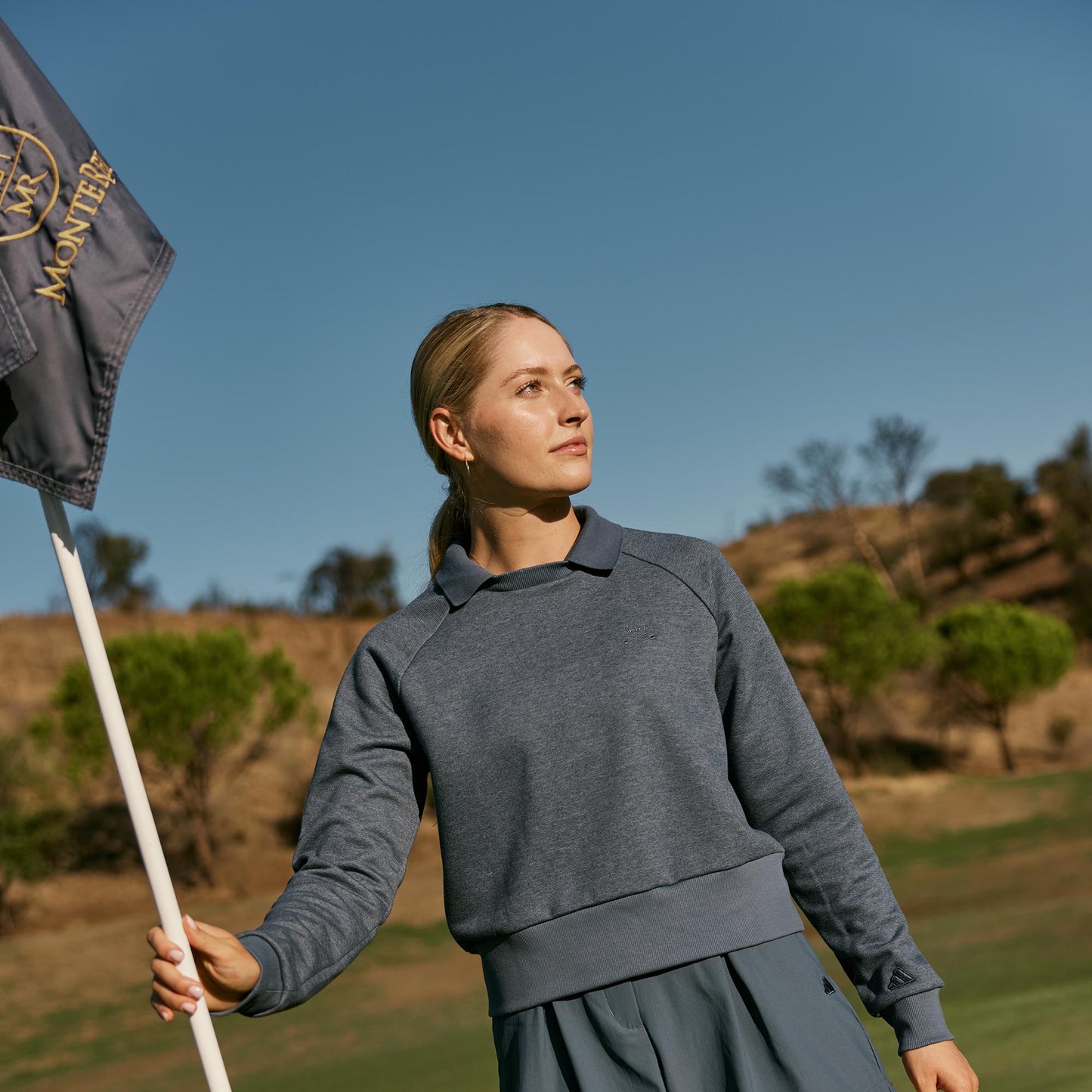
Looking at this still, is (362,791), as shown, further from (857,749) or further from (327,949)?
(857,749)

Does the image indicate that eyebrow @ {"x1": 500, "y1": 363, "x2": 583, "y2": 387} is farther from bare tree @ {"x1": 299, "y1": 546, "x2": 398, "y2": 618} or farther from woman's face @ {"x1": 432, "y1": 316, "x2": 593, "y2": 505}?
bare tree @ {"x1": 299, "y1": 546, "x2": 398, "y2": 618}

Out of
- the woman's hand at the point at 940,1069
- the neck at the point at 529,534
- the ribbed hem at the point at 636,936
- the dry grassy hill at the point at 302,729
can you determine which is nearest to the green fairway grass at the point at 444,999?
the dry grassy hill at the point at 302,729

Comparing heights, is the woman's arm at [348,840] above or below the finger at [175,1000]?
above

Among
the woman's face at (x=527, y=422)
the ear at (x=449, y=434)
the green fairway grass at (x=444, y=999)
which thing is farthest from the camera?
the green fairway grass at (x=444, y=999)

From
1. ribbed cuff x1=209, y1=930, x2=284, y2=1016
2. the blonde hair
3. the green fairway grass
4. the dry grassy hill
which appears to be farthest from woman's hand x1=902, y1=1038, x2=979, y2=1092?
the dry grassy hill

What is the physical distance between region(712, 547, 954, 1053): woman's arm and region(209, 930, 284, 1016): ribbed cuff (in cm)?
79

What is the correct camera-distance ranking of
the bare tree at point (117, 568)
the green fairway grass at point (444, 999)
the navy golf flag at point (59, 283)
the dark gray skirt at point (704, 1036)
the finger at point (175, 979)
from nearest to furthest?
the finger at point (175, 979)
the dark gray skirt at point (704, 1036)
the navy golf flag at point (59, 283)
the green fairway grass at point (444, 999)
the bare tree at point (117, 568)

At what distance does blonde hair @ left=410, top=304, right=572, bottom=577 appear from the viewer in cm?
227

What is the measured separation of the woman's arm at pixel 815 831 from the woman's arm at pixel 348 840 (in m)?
0.56

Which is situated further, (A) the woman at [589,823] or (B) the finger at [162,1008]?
(A) the woman at [589,823]

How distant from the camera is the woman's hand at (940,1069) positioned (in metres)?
1.89

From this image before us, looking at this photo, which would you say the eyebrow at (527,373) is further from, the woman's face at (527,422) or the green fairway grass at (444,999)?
the green fairway grass at (444,999)

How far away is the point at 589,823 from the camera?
1.85 m

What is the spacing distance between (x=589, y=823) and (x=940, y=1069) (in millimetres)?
671
